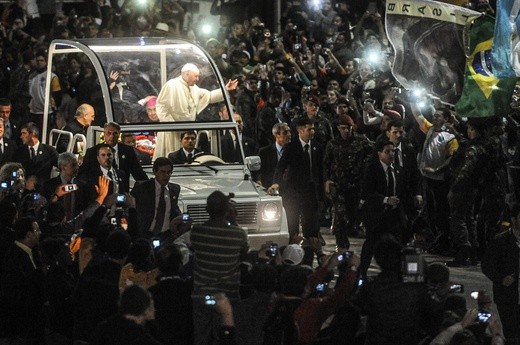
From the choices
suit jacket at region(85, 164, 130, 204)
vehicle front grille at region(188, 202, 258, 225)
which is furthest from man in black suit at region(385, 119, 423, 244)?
suit jacket at region(85, 164, 130, 204)

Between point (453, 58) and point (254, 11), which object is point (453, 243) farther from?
point (254, 11)

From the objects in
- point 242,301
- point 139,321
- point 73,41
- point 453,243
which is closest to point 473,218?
point 453,243

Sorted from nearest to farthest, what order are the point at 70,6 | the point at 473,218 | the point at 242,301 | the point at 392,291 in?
1. the point at 392,291
2. the point at 242,301
3. the point at 473,218
4. the point at 70,6

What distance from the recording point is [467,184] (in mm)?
19141

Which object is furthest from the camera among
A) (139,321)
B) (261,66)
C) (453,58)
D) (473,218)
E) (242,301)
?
(261,66)

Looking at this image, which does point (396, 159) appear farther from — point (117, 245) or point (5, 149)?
point (117, 245)

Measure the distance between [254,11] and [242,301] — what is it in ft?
78.3

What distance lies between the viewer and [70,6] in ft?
110

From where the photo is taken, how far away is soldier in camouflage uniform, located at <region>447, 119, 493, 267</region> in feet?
62.6

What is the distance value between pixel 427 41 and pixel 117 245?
6.63 meters

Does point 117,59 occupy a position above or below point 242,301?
above

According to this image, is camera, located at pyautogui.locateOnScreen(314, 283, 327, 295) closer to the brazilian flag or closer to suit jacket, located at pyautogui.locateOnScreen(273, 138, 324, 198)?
the brazilian flag

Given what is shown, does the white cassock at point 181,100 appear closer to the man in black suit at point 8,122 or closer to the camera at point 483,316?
the man in black suit at point 8,122

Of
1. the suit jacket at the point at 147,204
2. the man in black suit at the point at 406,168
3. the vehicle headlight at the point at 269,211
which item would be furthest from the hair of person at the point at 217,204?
the vehicle headlight at the point at 269,211
